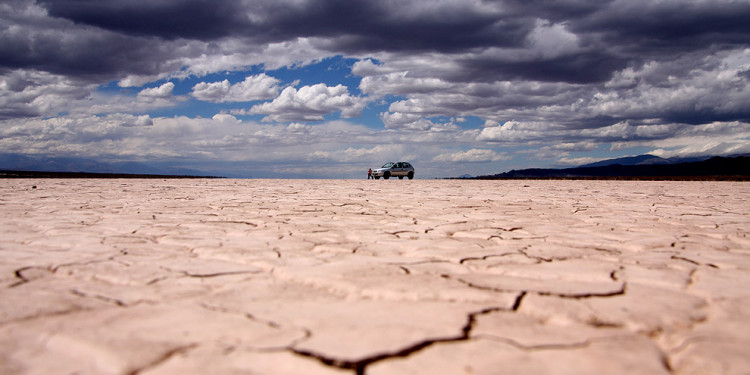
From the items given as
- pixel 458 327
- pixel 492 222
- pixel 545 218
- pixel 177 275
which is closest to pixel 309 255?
pixel 177 275

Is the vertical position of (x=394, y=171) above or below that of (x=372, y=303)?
above

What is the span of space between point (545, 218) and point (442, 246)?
1.91 m

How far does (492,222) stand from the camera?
377 cm

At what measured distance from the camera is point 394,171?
2048 cm

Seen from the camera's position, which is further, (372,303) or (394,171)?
(394,171)

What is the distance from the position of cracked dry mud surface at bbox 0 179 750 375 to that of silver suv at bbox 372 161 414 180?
682 inches

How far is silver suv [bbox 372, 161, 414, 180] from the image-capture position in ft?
66.9

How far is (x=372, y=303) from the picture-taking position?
59.6 inches

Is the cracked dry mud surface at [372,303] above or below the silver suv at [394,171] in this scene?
below

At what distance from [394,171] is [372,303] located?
62.4 ft

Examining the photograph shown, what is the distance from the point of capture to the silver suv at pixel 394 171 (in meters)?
20.4

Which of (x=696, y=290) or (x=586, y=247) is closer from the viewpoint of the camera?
(x=696, y=290)

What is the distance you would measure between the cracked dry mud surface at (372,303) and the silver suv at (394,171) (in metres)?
17.3

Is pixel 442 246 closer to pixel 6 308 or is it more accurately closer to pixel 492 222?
pixel 492 222
